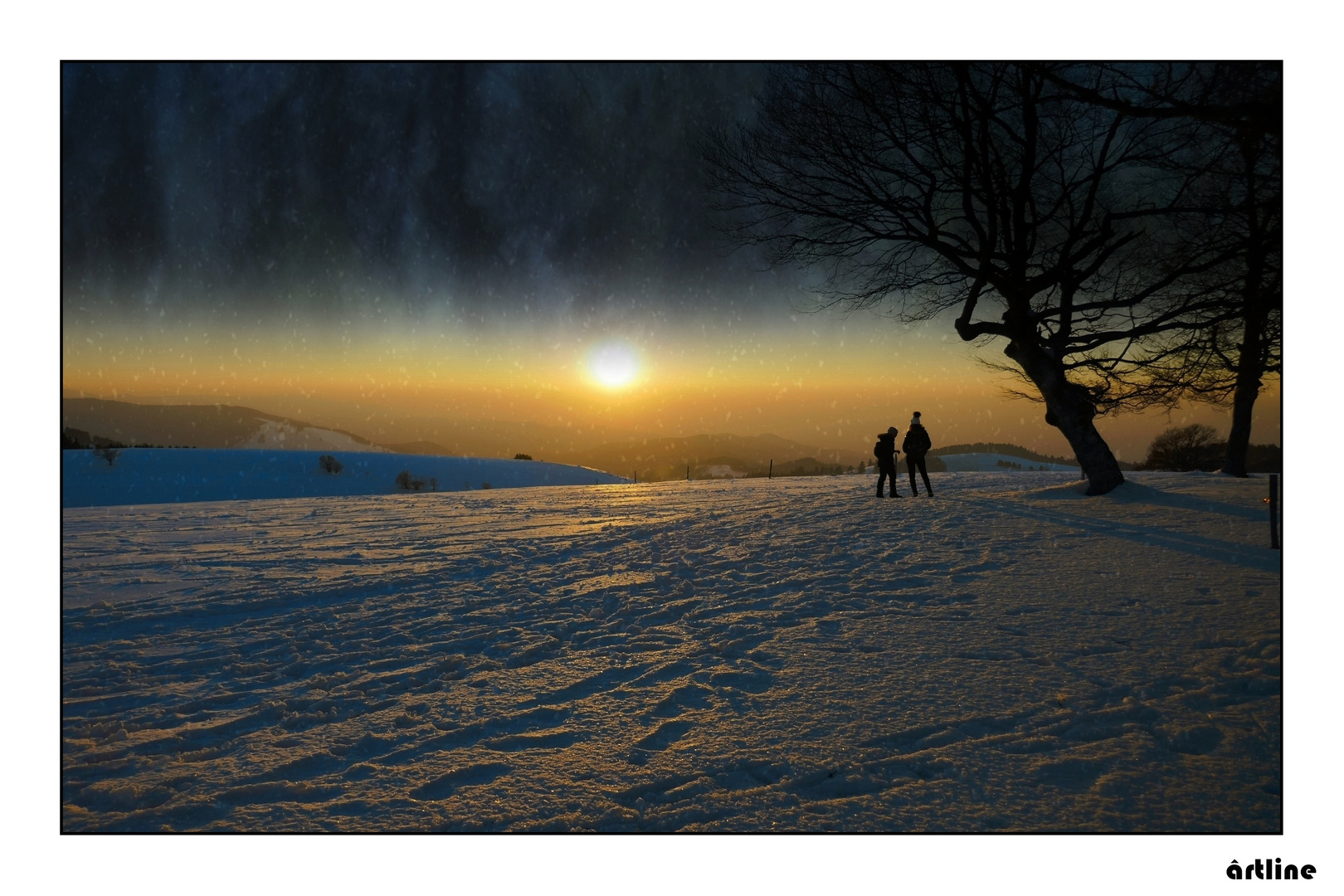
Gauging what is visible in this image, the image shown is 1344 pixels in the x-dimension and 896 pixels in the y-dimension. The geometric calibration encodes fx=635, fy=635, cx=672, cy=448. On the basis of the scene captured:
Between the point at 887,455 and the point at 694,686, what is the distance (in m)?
10.4

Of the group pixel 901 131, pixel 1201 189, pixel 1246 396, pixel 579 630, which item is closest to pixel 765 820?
pixel 579 630

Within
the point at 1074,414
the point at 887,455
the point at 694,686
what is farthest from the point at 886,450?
the point at 694,686

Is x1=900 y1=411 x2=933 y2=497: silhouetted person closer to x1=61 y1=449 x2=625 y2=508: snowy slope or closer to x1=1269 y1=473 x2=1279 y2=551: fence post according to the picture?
x1=1269 y1=473 x2=1279 y2=551: fence post

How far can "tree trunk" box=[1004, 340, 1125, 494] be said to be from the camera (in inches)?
452

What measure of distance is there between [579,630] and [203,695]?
2.65 metres

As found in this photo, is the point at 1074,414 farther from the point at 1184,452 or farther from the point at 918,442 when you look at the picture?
the point at 1184,452

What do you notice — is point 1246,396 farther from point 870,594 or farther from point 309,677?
point 309,677

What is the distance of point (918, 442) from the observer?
13227 millimetres

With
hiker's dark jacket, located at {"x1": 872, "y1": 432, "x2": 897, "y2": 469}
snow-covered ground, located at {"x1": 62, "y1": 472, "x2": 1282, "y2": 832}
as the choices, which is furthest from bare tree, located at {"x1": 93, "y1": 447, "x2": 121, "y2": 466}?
hiker's dark jacket, located at {"x1": 872, "y1": 432, "x2": 897, "y2": 469}

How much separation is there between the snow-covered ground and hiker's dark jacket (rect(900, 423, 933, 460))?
4.48 meters

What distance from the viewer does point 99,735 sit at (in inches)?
144
